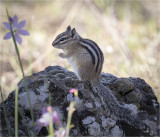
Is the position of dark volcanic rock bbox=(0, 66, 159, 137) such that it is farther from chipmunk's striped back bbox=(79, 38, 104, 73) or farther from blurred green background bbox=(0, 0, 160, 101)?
blurred green background bbox=(0, 0, 160, 101)

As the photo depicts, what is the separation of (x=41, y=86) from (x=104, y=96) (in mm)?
584

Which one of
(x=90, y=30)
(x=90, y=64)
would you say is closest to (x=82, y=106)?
(x=90, y=64)

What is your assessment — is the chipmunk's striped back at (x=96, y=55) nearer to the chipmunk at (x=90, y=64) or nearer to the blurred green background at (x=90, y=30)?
the chipmunk at (x=90, y=64)

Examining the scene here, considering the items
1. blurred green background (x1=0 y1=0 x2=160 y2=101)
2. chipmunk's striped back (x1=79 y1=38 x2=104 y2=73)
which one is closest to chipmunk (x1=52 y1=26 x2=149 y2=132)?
chipmunk's striped back (x1=79 y1=38 x2=104 y2=73)

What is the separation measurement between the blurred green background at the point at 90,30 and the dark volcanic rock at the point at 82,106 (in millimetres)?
2765

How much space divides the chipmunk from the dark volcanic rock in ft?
0.21

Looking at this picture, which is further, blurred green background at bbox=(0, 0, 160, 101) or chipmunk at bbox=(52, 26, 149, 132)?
blurred green background at bbox=(0, 0, 160, 101)

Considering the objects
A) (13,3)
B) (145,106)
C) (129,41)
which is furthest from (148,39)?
(145,106)

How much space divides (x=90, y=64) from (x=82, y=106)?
0.55 m

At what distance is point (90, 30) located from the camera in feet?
29.1

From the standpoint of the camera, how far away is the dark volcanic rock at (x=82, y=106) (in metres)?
2.48

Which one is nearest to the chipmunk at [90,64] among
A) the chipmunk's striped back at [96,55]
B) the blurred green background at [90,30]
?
the chipmunk's striped back at [96,55]

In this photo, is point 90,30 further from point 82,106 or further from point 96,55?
point 82,106

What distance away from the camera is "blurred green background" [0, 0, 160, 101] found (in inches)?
268
